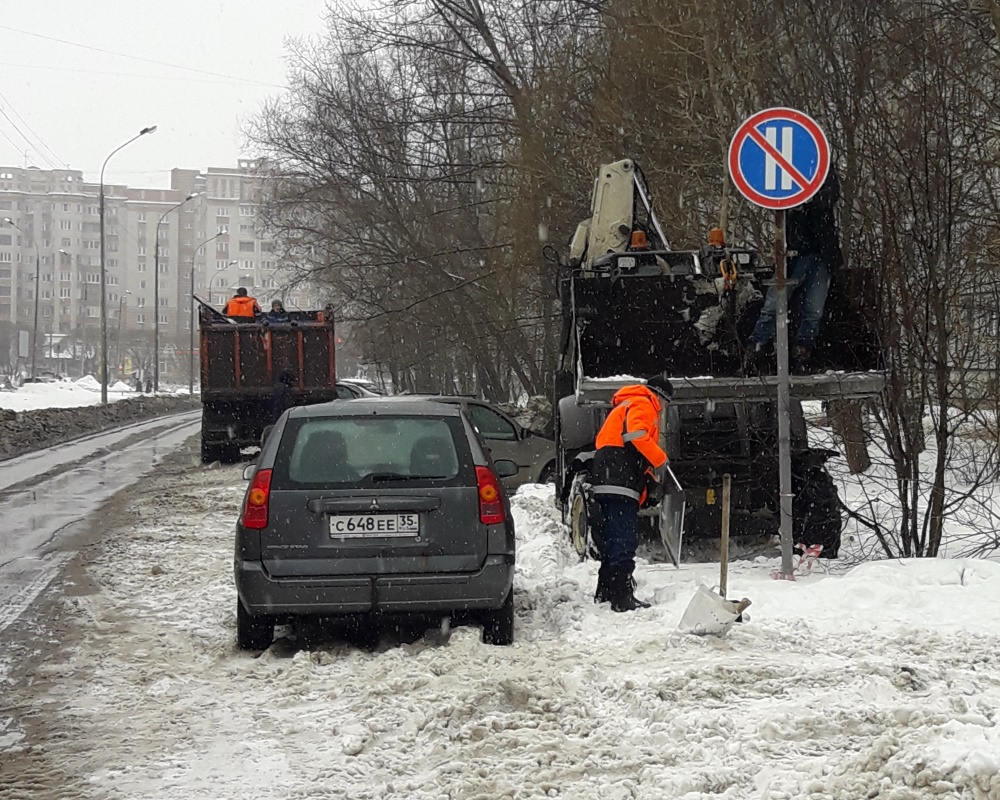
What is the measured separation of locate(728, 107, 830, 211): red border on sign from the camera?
774 centimetres

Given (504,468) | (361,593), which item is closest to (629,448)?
(504,468)

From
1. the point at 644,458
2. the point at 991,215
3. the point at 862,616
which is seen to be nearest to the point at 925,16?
the point at 991,215

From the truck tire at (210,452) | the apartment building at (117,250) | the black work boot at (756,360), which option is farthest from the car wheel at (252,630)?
the apartment building at (117,250)

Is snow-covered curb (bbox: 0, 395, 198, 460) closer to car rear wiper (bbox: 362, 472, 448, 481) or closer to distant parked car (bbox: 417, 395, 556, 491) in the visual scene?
distant parked car (bbox: 417, 395, 556, 491)

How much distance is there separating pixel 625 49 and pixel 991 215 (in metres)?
6.68

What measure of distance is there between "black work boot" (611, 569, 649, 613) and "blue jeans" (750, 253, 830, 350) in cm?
269

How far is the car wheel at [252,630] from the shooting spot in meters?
6.89

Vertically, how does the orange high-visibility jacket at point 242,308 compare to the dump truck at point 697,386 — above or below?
above

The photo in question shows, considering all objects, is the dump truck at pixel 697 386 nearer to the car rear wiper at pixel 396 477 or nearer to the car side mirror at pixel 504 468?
the car side mirror at pixel 504 468

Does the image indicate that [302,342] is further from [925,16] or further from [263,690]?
[263,690]

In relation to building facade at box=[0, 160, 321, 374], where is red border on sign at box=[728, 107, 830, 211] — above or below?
below

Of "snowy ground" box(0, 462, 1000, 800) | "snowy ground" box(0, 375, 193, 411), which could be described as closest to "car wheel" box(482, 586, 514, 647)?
"snowy ground" box(0, 462, 1000, 800)

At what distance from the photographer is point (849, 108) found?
896cm

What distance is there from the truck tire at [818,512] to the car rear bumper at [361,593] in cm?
344
